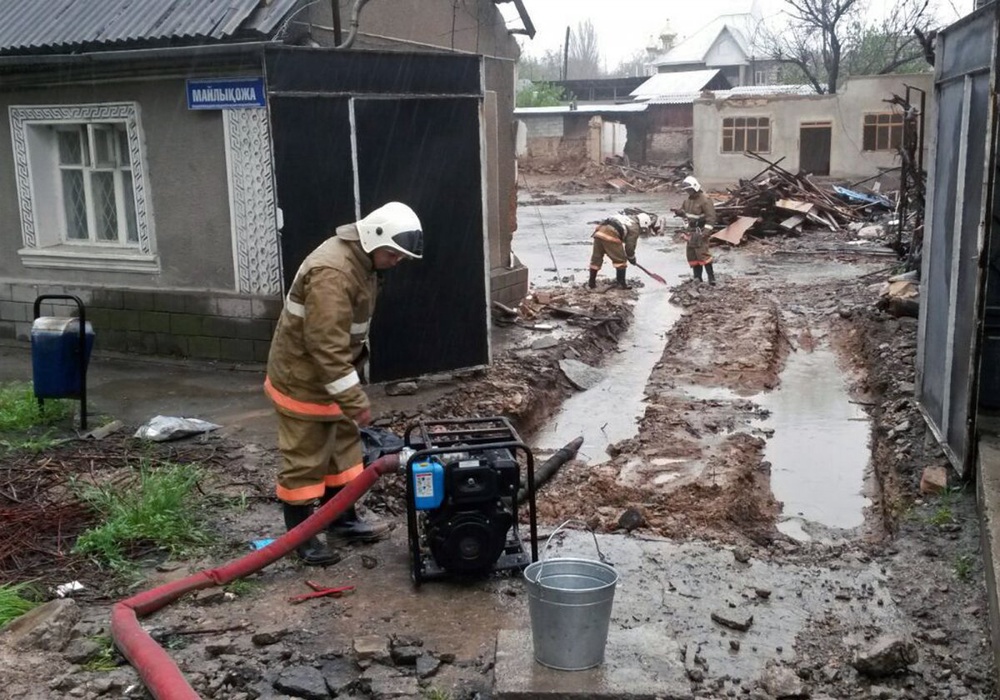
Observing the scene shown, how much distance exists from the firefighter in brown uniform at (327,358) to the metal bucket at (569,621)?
1608 millimetres

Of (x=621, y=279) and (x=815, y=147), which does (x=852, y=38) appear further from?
(x=621, y=279)

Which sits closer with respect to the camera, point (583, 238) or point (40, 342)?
point (40, 342)

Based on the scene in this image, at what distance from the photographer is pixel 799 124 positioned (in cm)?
2936

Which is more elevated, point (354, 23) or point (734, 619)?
point (354, 23)

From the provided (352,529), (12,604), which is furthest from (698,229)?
(12,604)

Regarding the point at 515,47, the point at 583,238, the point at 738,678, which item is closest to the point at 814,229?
the point at 583,238

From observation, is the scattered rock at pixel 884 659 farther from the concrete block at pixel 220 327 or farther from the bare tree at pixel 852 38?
the bare tree at pixel 852 38

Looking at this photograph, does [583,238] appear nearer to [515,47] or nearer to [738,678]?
[515,47]

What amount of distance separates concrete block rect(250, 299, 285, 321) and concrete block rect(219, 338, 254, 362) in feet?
1.11

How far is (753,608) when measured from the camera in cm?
470

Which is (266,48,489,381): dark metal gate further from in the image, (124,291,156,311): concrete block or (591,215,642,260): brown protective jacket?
(591,215,642,260): brown protective jacket

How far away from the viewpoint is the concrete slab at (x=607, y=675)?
3.73 metres

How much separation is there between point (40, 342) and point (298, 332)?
3.21m

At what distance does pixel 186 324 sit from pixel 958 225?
6.93m
